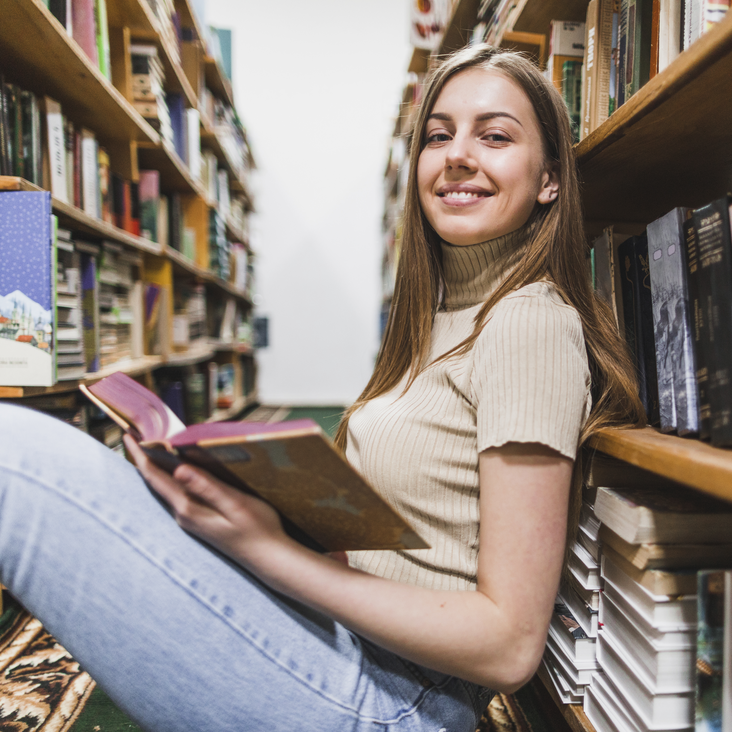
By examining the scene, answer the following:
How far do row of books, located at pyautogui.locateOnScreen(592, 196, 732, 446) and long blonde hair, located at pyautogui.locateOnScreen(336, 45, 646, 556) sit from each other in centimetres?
4

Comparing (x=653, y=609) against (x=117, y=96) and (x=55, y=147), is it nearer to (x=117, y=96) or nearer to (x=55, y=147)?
(x=55, y=147)

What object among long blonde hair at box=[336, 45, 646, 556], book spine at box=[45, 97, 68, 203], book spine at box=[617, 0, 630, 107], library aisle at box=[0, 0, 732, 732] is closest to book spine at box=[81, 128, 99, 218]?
library aisle at box=[0, 0, 732, 732]

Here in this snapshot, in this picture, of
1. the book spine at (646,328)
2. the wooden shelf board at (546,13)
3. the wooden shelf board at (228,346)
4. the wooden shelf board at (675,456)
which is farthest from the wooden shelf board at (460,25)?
the wooden shelf board at (228,346)

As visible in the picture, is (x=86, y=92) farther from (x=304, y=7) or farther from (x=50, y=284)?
(x=304, y=7)

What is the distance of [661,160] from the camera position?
756 millimetres

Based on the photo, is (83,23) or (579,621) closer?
(579,621)

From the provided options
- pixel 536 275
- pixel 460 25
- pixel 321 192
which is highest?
pixel 321 192

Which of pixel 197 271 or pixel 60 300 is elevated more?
pixel 197 271

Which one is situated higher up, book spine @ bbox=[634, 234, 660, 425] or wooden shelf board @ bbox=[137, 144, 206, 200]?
wooden shelf board @ bbox=[137, 144, 206, 200]

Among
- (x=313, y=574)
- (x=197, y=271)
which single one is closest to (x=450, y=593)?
(x=313, y=574)

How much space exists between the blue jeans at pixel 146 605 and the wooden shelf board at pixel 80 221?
738 millimetres

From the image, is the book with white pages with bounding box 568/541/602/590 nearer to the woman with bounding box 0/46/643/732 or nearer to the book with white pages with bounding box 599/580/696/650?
the book with white pages with bounding box 599/580/696/650

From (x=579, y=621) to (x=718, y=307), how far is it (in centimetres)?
45

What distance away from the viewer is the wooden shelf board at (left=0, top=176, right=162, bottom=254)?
3.33ft
